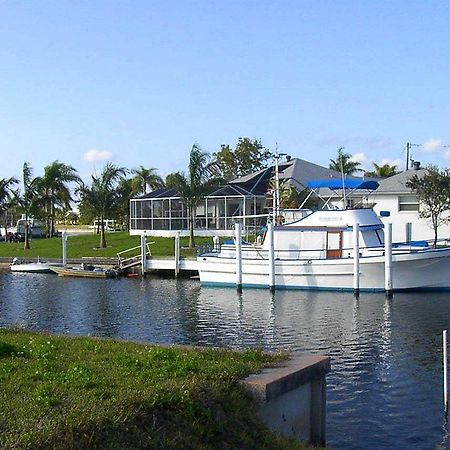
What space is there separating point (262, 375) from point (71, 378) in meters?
2.41

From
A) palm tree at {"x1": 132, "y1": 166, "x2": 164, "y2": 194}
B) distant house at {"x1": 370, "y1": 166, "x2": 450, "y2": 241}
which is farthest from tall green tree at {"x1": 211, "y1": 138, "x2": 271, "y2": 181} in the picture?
distant house at {"x1": 370, "y1": 166, "x2": 450, "y2": 241}

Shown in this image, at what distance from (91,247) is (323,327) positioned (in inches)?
1482

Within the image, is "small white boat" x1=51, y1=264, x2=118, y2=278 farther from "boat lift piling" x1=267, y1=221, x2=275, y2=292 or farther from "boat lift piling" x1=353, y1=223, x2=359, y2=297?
"boat lift piling" x1=353, y1=223, x2=359, y2=297

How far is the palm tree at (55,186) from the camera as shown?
229 ft

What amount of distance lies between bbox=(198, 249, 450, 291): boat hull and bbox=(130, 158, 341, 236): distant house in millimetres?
19421

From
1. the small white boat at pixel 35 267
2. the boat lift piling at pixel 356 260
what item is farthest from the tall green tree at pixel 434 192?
the small white boat at pixel 35 267

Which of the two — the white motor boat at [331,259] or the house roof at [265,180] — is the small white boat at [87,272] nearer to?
the white motor boat at [331,259]

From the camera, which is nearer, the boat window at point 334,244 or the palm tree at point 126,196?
the boat window at point 334,244

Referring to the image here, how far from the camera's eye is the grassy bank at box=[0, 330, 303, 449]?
6645 millimetres

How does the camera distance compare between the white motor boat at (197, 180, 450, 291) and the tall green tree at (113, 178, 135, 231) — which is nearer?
the white motor boat at (197, 180, 450, 291)

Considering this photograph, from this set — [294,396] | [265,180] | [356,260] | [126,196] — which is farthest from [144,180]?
[294,396]

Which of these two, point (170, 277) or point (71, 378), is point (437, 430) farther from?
point (170, 277)

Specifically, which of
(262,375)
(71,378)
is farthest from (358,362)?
(71,378)

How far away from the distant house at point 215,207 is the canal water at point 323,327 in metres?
17.3
